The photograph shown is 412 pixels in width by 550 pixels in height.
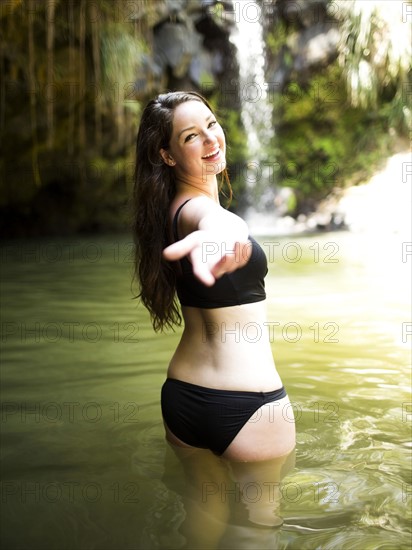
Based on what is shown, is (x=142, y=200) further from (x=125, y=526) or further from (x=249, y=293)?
(x=125, y=526)

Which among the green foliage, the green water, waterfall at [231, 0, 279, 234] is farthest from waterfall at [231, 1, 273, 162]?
the green water

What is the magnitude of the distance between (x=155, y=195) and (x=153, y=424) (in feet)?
4.28

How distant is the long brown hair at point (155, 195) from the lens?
7.30 feet

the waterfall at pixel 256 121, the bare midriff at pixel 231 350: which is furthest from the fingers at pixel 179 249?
the waterfall at pixel 256 121

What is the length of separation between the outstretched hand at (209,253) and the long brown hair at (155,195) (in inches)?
13.6

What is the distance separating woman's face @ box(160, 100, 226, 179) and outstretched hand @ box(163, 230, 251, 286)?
36cm

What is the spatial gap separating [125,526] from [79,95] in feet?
28.7

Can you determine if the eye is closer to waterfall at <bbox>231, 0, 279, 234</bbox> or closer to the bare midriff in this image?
the bare midriff

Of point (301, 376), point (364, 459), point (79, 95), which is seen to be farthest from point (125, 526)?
point (79, 95)

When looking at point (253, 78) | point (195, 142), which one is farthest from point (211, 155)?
point (253, 78)

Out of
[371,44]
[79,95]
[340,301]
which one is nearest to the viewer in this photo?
[340,301]

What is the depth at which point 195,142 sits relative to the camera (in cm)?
220

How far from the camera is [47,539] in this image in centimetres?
202

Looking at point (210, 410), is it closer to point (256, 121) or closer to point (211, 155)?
point (211, 155)
